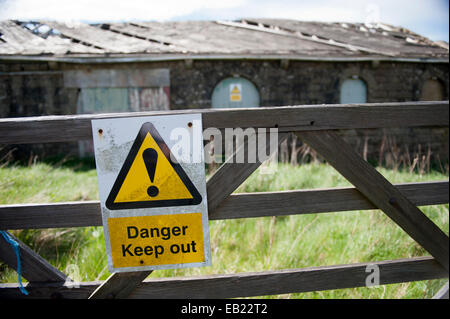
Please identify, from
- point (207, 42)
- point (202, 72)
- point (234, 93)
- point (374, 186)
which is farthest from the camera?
point (207, 42)

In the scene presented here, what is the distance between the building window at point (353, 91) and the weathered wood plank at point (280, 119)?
8040mm

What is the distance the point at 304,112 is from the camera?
1618 millimetres

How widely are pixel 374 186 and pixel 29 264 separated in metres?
2.02

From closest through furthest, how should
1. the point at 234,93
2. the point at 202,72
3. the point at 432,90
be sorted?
1. the point at 202,72
2. the point at 234,93
3. the point at 432,90

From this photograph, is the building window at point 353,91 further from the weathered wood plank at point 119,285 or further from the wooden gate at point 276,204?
the weathered wood plank at point 119,285

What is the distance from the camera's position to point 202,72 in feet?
27.7

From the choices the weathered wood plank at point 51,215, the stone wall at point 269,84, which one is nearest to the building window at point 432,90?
the stone wall at point 269,84

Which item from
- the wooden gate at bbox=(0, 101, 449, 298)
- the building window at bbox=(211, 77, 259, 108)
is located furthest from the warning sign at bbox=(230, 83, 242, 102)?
the wooden gate at bbox=(0, 101, 449, 298)

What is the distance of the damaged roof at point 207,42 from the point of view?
789 cm

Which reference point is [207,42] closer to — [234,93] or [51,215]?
[234,93]

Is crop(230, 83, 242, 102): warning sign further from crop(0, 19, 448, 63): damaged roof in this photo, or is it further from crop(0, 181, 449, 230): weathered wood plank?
crop(0, 181, 449, 230): weathered wood plank

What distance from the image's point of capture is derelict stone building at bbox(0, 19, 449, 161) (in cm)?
809

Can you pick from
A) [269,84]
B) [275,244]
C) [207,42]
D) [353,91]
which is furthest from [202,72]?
[275,244]

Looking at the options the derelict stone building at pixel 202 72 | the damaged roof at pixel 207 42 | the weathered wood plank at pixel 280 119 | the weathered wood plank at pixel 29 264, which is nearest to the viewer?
the weathered wood plank at pixel 280 119
